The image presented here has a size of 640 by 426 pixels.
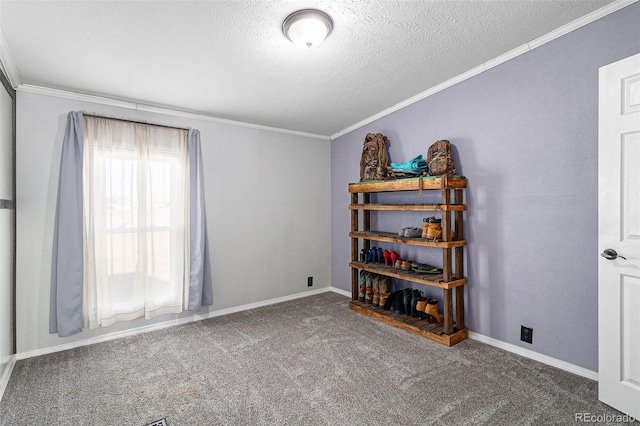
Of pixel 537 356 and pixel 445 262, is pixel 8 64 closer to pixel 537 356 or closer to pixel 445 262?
pixel 445 262

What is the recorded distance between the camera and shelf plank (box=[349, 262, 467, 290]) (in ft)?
9.11

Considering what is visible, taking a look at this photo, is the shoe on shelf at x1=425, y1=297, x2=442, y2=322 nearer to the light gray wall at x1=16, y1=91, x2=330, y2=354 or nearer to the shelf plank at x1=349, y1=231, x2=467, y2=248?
the shelf plank at x1=349, y1=231, x2=467, y2=248

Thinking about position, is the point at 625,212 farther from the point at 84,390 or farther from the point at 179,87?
the point at 84,390

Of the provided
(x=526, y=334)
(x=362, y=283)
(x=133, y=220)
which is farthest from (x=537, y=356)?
(x=133, y=220)

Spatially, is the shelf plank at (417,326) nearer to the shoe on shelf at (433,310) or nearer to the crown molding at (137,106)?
the shoe on shelf at (433,310)

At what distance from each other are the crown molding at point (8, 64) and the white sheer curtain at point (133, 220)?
0.54 m

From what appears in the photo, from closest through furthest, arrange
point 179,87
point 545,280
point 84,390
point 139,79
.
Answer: point 84,390
point 545,280
point 139,79
point 179,87

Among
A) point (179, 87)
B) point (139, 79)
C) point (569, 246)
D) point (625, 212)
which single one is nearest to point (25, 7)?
point (139, 79)

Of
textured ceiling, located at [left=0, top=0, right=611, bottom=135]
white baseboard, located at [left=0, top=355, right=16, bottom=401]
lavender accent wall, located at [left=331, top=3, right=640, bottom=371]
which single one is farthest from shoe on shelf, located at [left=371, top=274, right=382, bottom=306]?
white baseboard, located at [left=0, top=355, right=16, bottom=401]

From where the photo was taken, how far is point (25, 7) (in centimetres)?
180

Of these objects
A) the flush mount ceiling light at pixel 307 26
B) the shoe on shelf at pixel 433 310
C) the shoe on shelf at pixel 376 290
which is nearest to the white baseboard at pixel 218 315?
the shoe on shelf at pixel 433 310

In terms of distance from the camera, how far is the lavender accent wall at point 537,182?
2131mm

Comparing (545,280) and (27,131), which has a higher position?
(27,131)

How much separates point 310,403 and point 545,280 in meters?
1.99
